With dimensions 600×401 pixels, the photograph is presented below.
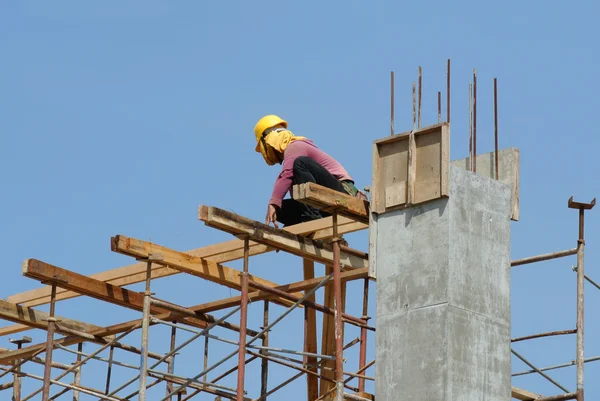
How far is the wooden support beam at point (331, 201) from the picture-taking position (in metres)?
16.9

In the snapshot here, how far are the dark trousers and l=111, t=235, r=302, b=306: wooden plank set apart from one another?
0.99m

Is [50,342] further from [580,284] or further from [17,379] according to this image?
[580,284]

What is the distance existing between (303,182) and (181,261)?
5.93ft

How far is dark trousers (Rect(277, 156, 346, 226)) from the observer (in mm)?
19391

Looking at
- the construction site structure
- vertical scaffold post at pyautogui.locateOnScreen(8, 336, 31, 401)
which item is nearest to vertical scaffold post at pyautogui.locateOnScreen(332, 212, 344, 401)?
the construction site structure

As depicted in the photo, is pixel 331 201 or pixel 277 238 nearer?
pixel 331 201

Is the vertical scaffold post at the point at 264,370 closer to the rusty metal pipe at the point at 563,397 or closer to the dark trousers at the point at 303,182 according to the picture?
the dark trousers at the point at 303,182

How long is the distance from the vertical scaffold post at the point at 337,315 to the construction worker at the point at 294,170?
1737 millimetres

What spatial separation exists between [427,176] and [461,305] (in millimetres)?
1530

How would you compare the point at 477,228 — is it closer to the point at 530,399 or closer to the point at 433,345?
the point at 433,345

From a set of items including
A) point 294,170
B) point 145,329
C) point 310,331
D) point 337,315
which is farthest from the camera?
point 310,331

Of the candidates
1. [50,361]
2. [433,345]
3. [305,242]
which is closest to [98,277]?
[50,361]

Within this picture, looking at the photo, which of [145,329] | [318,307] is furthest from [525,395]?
[145,329]

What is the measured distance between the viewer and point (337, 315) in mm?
17031
